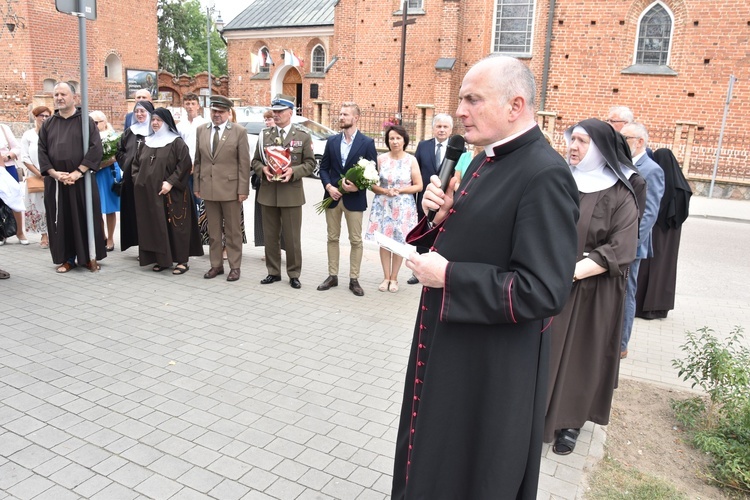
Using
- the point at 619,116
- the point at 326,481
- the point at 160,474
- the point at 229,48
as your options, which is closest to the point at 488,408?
the point at 326,481

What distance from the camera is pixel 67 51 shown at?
29984 millimetres

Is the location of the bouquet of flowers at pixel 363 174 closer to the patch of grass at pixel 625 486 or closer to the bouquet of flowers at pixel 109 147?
the bouquet of flowers at pixel 109 147

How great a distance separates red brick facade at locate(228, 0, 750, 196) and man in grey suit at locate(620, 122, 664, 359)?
49.3 feet

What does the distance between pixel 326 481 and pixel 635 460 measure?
2.12m

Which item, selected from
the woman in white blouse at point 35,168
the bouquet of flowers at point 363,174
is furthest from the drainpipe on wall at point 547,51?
the woman in white blouse at point 35,168

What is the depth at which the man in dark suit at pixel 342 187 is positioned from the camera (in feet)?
23.4

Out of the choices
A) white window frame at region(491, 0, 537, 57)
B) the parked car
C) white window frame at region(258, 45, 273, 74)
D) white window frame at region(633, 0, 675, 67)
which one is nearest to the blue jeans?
the parked car

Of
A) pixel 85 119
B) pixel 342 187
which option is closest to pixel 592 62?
pixel 342 187

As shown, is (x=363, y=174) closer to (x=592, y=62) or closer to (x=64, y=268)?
(x=64, y=268)

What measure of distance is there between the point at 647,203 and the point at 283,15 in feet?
113

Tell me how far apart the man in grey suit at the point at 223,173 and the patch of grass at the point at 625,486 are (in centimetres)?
511

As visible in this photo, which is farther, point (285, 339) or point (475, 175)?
point (285, 339)

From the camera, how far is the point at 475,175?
2.45m

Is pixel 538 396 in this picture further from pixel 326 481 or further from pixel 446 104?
pixel 446 104
